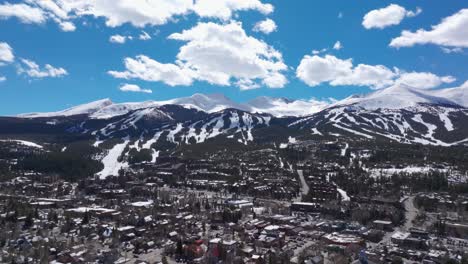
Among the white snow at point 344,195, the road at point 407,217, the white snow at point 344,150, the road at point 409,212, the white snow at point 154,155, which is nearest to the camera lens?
the road at point 407,217

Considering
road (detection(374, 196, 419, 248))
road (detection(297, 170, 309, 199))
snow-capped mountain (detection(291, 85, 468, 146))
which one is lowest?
road (detection(374, 196, 419, 248))

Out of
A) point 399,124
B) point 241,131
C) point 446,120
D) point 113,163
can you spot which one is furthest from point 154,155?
point 446,120

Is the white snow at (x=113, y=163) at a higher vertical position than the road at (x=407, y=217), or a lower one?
higher

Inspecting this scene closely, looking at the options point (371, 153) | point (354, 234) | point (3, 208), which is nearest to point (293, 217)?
point (354, 234)

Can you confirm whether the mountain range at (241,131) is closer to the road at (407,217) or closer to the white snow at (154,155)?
the white snow at (154,155)

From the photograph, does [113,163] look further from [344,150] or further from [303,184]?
[344,150]

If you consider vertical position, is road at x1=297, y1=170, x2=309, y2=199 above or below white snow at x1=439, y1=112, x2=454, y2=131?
below

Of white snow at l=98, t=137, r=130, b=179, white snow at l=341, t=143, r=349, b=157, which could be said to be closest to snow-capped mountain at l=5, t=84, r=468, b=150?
white snow at l=98, t=137, r=130, b=179

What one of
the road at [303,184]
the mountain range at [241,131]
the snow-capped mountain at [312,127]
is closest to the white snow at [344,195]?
the road at [303,184]

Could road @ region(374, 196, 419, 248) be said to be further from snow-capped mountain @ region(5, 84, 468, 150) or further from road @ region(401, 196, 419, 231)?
snow-capped mountain @ region(5, 84, 468, 150)
